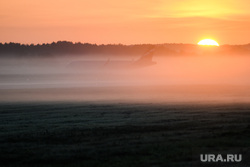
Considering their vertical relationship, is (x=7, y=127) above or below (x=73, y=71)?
below

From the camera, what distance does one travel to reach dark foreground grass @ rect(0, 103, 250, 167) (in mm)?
19781

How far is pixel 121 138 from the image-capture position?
24.2 meters

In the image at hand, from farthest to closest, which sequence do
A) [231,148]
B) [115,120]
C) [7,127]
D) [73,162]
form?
[115,120] < [7,127] < [231,148] < [73,162]

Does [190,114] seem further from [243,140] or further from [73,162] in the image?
[73,162]

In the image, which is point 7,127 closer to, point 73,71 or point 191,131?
point 191,131

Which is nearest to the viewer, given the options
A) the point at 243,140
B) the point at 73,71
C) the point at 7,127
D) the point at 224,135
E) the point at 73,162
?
the point at 73,162

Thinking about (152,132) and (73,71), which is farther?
(73,71)

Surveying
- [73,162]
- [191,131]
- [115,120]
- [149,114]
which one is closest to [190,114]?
[149,114]

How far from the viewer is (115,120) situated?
3284 cm

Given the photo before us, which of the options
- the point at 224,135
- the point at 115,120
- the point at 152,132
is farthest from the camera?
the point at 115,120

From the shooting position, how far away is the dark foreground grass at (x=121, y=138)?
19781 mm

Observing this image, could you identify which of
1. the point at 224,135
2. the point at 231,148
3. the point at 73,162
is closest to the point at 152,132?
the point at 224,135

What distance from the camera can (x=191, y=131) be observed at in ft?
85.2

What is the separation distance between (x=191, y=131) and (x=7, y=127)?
12.2 meters
